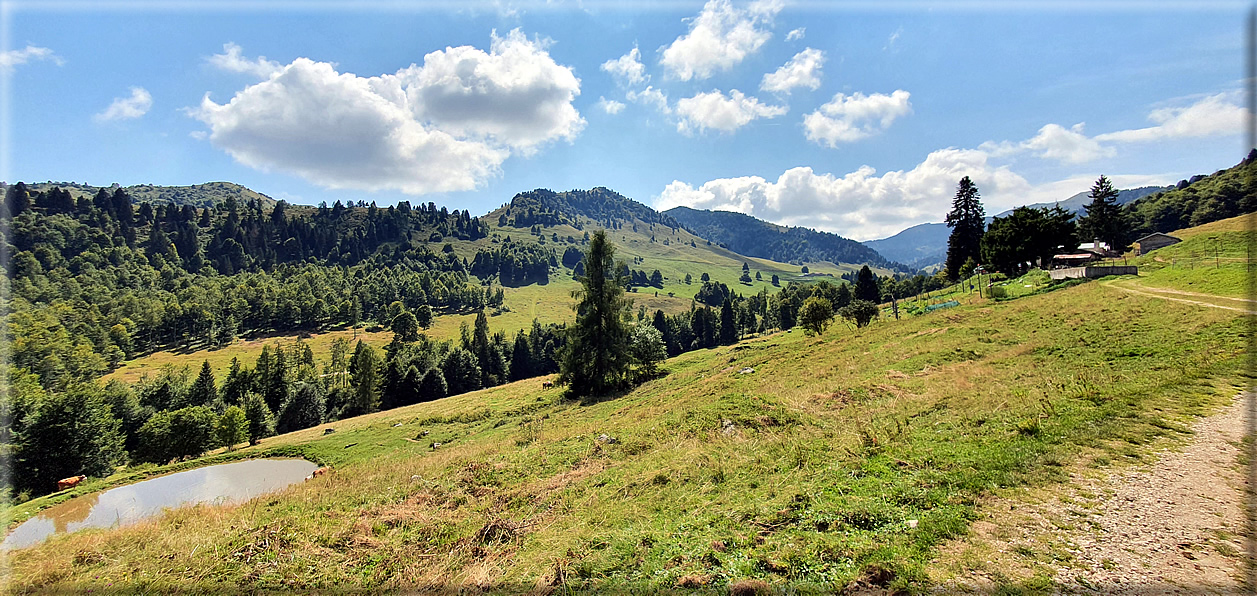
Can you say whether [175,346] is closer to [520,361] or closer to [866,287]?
[520,361]

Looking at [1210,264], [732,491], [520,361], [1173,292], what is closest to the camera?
[732,491]

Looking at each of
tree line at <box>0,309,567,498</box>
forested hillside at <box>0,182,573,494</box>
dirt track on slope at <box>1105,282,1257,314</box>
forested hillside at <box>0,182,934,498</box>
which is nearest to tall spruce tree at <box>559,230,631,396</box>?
forested hillside at <box>0,182,934,498</box>

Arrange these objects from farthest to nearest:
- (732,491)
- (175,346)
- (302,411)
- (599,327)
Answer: (175,346)
(302,411)
(599,327)
(732,491)

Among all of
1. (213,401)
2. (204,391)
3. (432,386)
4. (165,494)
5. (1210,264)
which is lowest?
(432,386)

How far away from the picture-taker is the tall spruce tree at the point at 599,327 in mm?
41812

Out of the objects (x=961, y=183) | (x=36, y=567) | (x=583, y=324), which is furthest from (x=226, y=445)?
(x=961, y=183)

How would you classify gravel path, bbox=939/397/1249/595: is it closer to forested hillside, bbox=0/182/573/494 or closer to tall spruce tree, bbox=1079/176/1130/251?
forested hillside, bbox=0/182/573/494

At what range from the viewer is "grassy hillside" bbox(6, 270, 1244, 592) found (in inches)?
303

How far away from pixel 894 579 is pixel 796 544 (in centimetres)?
169

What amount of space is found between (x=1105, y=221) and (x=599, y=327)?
97182 mm

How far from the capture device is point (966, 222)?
74.3 metres

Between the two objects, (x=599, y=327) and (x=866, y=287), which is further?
(x=866, y=287)

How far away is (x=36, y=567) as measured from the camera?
30.3 feet

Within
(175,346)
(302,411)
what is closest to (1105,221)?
(302,411)
